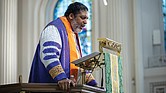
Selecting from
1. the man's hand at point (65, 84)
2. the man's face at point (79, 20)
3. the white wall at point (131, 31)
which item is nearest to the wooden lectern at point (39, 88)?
the man's hand at point (65, 84)

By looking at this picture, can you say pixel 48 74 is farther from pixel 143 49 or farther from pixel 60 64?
pixel 143 49

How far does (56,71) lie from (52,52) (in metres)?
0.23

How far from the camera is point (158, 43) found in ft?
32.6

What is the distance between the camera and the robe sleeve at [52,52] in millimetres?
5008

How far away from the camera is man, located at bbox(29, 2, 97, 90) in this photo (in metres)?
5.04

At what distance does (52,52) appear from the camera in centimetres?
513

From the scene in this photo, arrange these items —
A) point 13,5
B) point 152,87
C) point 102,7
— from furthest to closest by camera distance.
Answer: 1. point 13,5
2. point 102,7
3. point 152,87

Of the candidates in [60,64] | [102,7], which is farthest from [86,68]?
[102,7]

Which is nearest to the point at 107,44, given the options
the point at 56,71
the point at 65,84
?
the point at 56,71

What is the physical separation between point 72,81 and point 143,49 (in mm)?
5229

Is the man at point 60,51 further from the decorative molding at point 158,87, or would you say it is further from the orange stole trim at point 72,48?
the decorative molding at point 158,87

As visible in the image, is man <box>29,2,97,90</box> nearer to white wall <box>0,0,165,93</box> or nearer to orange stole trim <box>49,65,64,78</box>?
orange stole trim <box>49,65,64,78</box>

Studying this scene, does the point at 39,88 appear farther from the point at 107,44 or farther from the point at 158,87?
the point at 158,87

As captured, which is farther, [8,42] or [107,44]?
[8,42]
